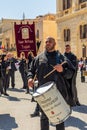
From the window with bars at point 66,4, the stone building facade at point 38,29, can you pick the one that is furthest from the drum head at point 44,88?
the window with bars at point 66,4

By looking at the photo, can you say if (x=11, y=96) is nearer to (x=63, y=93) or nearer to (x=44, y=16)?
(x=63, y=93)

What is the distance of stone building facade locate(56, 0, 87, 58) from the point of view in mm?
38259

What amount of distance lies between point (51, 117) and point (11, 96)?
7437 mm

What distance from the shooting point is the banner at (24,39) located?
14.7 meters

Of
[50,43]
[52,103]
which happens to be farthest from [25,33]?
[52,103]

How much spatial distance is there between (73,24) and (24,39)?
25.8 meters

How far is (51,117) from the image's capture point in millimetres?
5145

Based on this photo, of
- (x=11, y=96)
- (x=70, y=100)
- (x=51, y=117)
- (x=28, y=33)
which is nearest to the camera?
(x=51, y=117)

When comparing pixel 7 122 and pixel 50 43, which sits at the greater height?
pixel 50 43

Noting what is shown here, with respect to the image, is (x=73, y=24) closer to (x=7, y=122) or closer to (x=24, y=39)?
(x=24, y=39)

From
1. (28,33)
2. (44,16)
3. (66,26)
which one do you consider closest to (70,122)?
(28,33)

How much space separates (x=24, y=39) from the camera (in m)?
14.8

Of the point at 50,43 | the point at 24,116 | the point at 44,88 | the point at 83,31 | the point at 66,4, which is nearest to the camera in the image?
the point at 44,88

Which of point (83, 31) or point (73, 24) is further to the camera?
point (73, 24)
